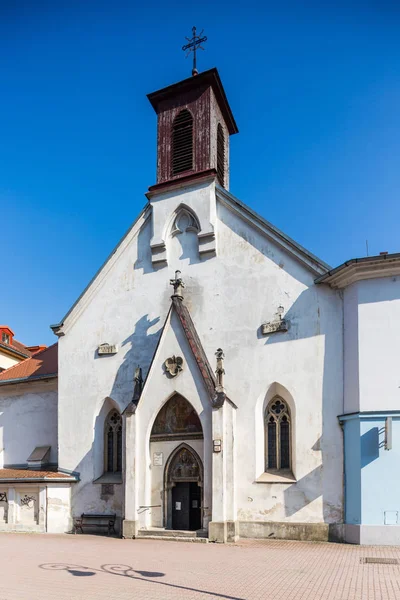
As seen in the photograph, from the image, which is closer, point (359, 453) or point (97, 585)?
point (97, 585)

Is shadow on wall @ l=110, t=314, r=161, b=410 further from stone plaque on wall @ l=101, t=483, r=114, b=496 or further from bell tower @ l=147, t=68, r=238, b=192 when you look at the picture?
bell tower @ l=147, t=68, r=238, b=192

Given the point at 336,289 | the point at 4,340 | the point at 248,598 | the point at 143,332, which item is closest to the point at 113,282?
the point at 143,332

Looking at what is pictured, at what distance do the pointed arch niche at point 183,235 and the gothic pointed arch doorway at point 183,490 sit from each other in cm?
711

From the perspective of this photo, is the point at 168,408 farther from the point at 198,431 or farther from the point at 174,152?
the point at 174,152

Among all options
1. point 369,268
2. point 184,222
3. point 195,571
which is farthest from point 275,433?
point 184,222

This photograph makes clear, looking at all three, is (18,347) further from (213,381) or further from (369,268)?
(369,268)

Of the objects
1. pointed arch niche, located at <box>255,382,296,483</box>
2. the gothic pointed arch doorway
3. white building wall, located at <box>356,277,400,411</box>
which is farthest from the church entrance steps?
white building wall, located at <box>356,277,400,411</box>

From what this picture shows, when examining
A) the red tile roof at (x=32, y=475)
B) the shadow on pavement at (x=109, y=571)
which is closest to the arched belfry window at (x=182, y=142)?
the red tile roof at (x=32, y=475)

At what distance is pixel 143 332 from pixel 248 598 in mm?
12847

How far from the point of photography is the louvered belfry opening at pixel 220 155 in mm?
23750

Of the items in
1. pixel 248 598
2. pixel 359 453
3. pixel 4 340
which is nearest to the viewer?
pixel 248 598

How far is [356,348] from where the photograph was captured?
17.4 metres

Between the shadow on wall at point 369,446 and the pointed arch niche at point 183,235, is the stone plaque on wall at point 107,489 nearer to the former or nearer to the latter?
the pointed arch niche at point 183,235

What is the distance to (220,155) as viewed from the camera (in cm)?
2416
